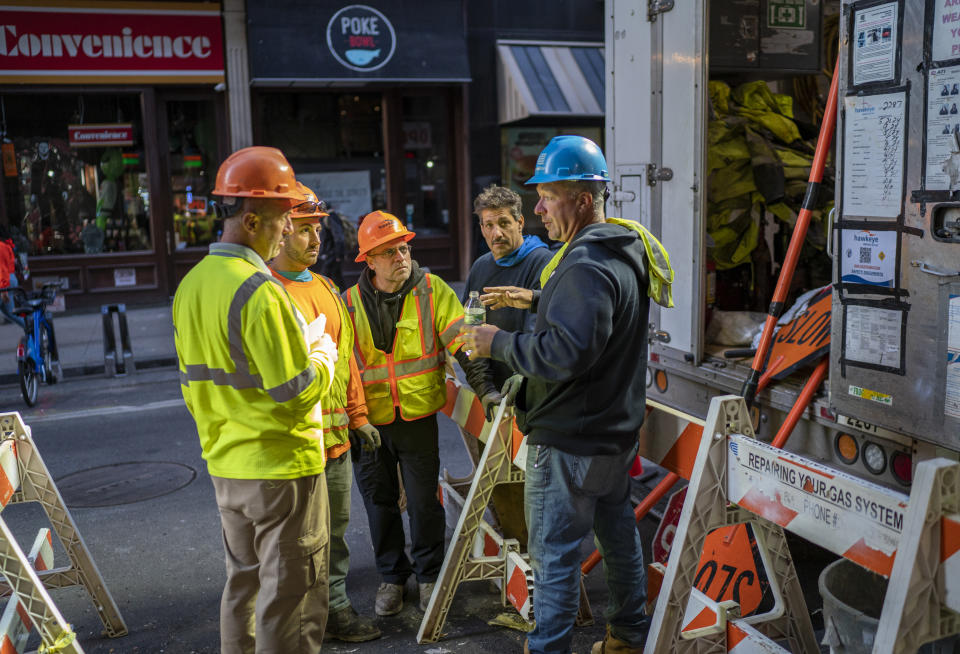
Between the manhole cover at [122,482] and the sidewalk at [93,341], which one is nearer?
the manhole cover at [122,482]

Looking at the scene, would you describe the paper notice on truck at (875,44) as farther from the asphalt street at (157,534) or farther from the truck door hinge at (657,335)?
the asphalt street at (157,534)

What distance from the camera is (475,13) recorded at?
15.5m

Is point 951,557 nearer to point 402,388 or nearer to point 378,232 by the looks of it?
point 402,388

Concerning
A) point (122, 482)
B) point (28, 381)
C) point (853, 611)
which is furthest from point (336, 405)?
Answer: point (28, 381)

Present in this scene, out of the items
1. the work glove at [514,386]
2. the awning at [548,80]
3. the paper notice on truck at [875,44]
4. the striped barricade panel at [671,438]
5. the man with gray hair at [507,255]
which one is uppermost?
the awning at [548,80]

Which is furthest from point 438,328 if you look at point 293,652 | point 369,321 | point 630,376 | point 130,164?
point 130,164

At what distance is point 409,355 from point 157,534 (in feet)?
7.97

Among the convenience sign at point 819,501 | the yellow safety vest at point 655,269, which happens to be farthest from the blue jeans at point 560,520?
the yellow safety vest at point 655,269

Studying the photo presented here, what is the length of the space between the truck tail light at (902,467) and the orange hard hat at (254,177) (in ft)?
8.90

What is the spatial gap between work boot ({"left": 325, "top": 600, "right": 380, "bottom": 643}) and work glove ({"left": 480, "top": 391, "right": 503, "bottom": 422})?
1.14 m

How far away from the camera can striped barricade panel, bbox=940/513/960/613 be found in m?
2.28

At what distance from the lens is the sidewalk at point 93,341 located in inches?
414

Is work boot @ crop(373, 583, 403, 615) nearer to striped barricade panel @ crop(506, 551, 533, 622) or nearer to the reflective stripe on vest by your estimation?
striped barricade panel @ crop(506, 551, 533, 622)

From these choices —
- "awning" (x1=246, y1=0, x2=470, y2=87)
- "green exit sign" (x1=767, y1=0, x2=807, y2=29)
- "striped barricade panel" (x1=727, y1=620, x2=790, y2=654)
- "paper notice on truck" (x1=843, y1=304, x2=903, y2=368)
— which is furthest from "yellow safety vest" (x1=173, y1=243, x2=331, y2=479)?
"awning" (x1=246, y1=0, x2=470, y2=87)
